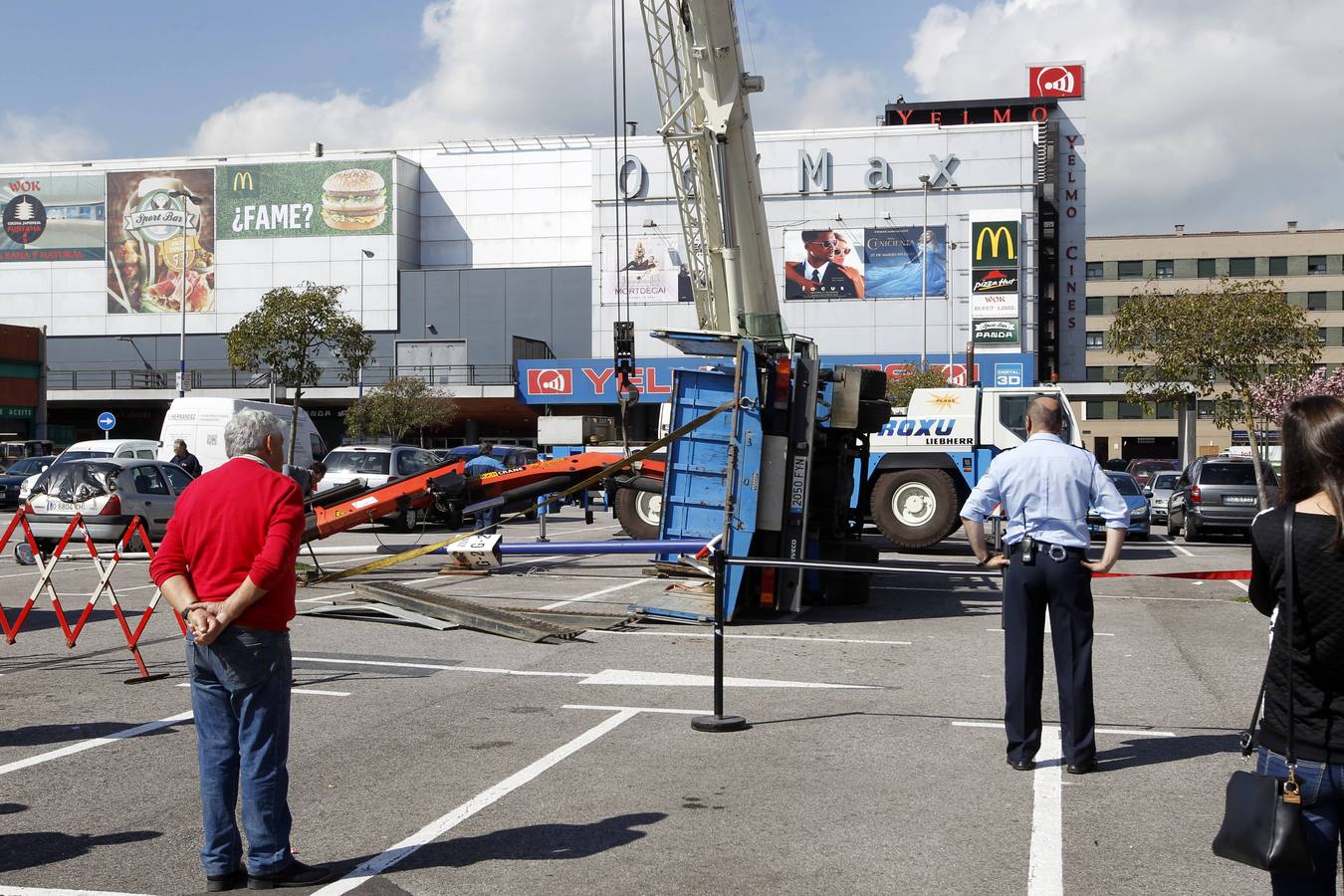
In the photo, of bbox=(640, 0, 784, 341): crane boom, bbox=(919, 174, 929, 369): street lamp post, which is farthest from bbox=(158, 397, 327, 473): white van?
bbox=(919, 174, 929, 369): street lamp post

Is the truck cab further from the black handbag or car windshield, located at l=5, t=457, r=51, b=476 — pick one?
car windshield, located at l=5, t=457, r=51, b=476

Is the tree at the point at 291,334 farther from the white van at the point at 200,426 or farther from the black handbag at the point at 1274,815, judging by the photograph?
the black handbag at the point at 1274,815

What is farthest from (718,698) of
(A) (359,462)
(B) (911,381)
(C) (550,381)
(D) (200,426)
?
(C) (550,381)

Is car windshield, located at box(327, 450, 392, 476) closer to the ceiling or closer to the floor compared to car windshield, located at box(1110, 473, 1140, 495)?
closer to the ceiling

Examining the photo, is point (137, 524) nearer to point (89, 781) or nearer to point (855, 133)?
point (89, 781)

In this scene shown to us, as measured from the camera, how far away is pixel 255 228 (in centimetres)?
6644

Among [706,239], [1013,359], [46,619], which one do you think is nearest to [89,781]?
[46,619]

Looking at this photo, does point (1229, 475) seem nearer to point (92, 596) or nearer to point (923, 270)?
point (92, 596)

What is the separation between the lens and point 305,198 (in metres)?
65.9

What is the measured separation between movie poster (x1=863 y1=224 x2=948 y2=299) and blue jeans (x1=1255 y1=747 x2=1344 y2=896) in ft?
187

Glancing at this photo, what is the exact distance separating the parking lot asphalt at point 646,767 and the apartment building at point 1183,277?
81276 mm

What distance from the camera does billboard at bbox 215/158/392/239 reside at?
6562cm

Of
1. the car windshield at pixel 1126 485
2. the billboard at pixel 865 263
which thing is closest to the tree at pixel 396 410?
the billboard at pixel 865 263

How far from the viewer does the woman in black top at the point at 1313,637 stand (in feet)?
11.2
